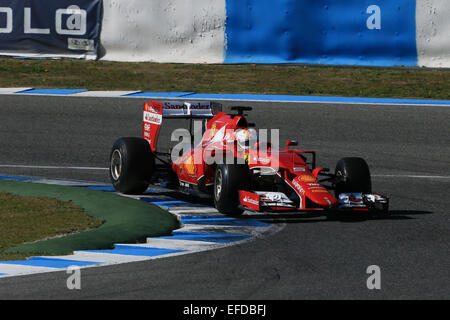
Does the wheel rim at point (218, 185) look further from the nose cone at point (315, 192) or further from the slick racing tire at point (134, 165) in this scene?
the slick racing tire at point (134, 165)

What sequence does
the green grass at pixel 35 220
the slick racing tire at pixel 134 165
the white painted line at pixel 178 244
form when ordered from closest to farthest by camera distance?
the white painted line at pixel 178 244 → the green grass at pixel 35 220 → the slick racing tire at pixel 134 165

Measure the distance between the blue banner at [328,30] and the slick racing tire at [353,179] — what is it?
8513 millimetres

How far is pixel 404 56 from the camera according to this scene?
58.4ft

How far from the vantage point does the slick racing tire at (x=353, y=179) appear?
938cm

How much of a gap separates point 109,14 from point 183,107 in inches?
316

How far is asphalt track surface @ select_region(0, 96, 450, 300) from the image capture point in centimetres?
621

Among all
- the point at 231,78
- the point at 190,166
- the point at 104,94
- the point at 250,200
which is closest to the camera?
the point at 250,200

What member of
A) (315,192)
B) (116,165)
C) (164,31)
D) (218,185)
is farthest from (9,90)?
(315,192)

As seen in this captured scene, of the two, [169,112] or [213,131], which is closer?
[213,131]

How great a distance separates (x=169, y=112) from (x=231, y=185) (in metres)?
2.24

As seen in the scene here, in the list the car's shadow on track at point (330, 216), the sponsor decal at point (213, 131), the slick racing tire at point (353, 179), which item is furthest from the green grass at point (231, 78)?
the car's shadow on track at point (330, 216)

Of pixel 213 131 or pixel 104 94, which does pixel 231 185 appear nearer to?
pixel 213 131

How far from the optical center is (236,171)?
8805 millimetres

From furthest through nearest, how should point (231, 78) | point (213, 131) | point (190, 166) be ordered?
point (231, 78) → point (213, 131) → point (190, 166)
